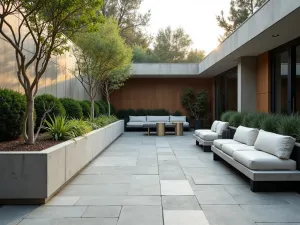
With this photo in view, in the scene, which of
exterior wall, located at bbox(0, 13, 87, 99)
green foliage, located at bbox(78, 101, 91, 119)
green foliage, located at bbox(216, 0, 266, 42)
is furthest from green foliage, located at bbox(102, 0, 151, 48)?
green foliage, located at bbox(78, 101, 91, 119)

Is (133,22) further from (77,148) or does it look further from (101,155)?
(77,148)

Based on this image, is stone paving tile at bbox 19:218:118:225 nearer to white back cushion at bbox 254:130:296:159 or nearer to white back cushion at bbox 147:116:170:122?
white back cushion at bbox 254:130:296:159

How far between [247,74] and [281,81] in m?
1.89

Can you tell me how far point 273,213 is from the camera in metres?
3.76

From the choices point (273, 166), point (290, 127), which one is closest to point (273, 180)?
point (273, 166)

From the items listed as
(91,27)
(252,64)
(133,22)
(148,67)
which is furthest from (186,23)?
(91,27)

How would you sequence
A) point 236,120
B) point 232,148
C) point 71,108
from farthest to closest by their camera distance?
point 71,108 < point 236,120 < point 232,148

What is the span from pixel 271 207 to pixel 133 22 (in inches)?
782

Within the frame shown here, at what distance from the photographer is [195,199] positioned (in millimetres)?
4340

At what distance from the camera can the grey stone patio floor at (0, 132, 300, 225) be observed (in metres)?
3.55

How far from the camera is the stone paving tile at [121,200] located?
4156 mm

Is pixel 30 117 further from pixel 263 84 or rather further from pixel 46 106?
pixel 263 84

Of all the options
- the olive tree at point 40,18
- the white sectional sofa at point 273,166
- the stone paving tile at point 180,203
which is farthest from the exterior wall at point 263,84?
the stone paving tile at point 180,203

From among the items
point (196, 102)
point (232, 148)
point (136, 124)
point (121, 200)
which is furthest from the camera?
point (196, 102)
